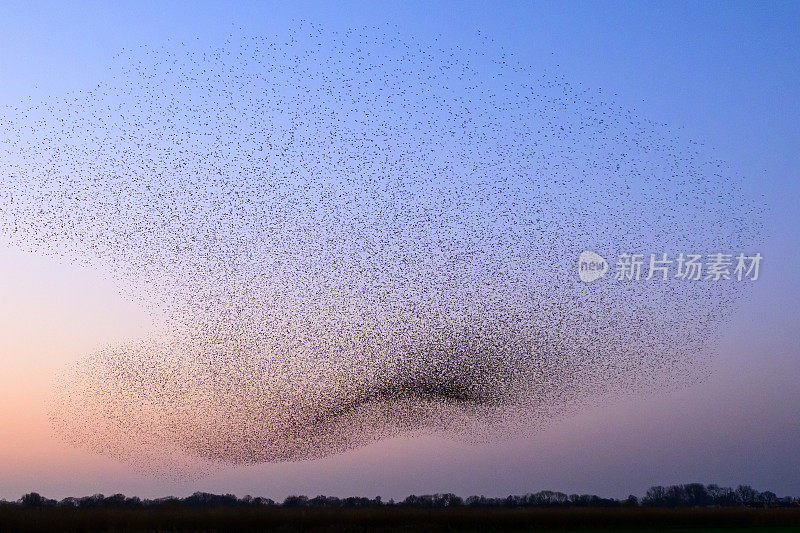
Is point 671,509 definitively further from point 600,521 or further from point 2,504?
point 2,504

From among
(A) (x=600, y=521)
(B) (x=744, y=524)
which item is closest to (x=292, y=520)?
(A) (x=600, y=521)

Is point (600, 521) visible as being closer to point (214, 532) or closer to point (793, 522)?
point (793, 522)

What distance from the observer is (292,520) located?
1618 inches

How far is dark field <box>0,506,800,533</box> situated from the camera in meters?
35.2

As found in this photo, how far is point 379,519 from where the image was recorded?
141ft

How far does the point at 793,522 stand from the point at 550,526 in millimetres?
18508

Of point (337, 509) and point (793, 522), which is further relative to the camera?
point (793, 522)

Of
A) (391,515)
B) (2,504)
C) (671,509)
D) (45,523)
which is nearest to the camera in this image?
(45,523)

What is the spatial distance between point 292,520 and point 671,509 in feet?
109

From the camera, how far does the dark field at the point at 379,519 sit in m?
35.2

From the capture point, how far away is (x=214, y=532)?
37.2m

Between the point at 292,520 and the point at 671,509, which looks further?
the point at 671,509

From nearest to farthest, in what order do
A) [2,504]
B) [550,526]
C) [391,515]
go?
1. [2,504]
2. [391,515]
3. [550,526]

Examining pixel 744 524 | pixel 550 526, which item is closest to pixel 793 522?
pixel 744 524
